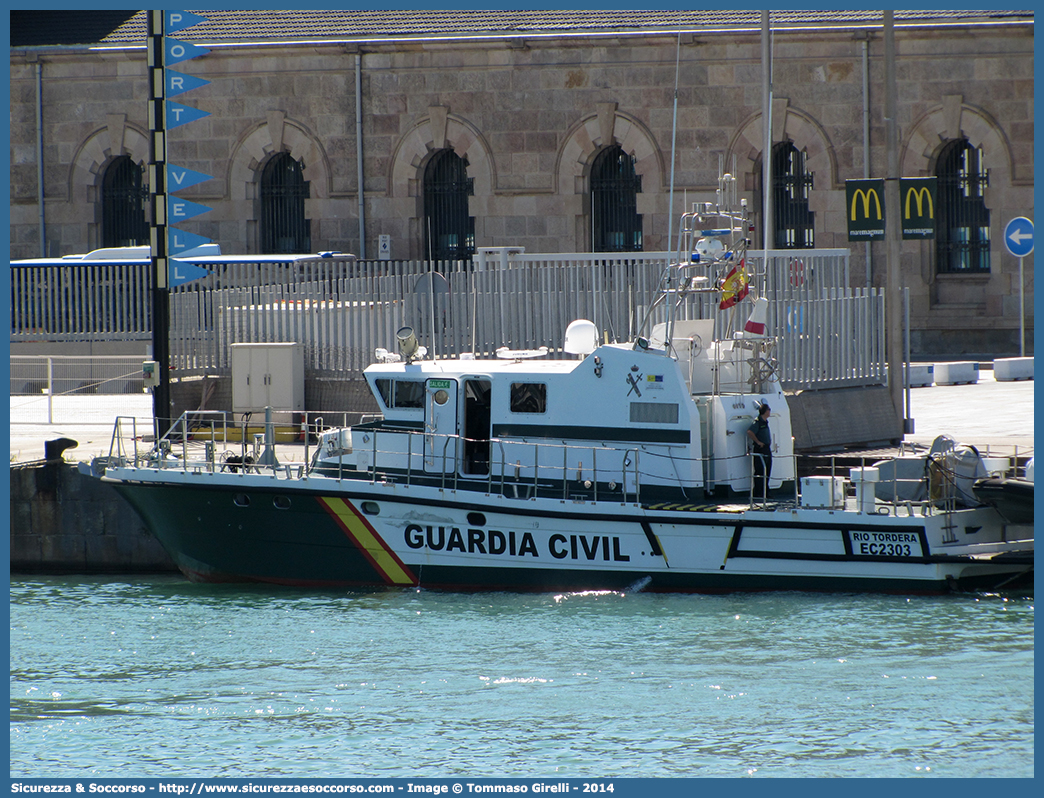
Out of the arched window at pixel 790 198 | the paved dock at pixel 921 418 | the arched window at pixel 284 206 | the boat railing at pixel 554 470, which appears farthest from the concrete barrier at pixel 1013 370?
the arched window at pixel 284 206

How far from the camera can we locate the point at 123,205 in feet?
115

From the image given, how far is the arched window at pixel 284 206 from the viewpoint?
34.4 meters

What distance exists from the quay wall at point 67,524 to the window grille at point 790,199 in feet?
59.4

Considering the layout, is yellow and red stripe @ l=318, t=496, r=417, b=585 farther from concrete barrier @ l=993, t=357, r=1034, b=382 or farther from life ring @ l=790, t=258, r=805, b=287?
concrete barrier @ l=993, t=357, r=1034, b=382

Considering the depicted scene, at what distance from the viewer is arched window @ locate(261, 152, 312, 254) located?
34.4 metres

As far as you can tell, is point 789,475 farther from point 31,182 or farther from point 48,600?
point 31,182

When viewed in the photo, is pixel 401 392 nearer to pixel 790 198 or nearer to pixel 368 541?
pixel 368 541

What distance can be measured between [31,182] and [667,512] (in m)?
24.6

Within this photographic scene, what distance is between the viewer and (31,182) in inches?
1377

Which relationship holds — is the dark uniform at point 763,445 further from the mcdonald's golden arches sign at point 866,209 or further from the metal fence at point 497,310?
the mcdonald's golden arches sign at point 866,209

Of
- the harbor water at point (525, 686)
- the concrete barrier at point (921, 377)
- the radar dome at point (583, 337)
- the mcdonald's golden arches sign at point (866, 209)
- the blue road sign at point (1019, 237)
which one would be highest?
the blue road sign at point (1019, 237)

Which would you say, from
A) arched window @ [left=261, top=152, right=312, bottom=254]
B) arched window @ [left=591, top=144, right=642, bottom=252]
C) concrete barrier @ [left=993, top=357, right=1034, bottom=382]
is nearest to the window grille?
arched window @ [left=591, top=144, right=642, bottom=252]

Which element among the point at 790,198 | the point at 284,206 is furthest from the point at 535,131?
the point at 284,206

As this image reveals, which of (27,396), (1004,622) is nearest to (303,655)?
(1004,622)
